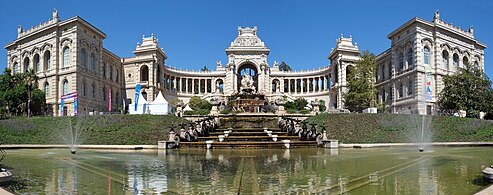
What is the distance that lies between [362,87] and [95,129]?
132 feet

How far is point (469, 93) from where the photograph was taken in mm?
48781

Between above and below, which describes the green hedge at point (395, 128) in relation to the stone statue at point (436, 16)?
below

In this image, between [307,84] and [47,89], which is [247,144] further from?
[307,84]

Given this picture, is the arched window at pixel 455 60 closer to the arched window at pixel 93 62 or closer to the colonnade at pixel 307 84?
the colonnade at pixel 307 84

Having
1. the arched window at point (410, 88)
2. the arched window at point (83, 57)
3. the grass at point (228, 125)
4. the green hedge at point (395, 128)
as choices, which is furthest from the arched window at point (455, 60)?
the arched window at point (83, 57)

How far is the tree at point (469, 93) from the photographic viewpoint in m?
48.2

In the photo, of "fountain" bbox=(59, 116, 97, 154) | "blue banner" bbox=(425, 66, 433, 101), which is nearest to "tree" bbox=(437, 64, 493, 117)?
"blue banner" bbox=(425, 66, 433, 101)

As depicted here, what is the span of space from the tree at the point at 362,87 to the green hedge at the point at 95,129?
31.3 meters

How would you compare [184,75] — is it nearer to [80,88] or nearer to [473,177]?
[80,88]

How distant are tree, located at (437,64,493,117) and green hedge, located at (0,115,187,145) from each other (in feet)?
116

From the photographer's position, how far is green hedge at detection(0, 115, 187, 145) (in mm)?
28297

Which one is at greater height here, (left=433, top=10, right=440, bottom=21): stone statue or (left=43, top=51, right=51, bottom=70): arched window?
(left=433, top=10, right=440, bottom=21): stone statue

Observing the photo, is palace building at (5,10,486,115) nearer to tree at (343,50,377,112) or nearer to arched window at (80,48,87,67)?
arched window at (80,48,87,67)

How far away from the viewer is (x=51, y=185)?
892cm
